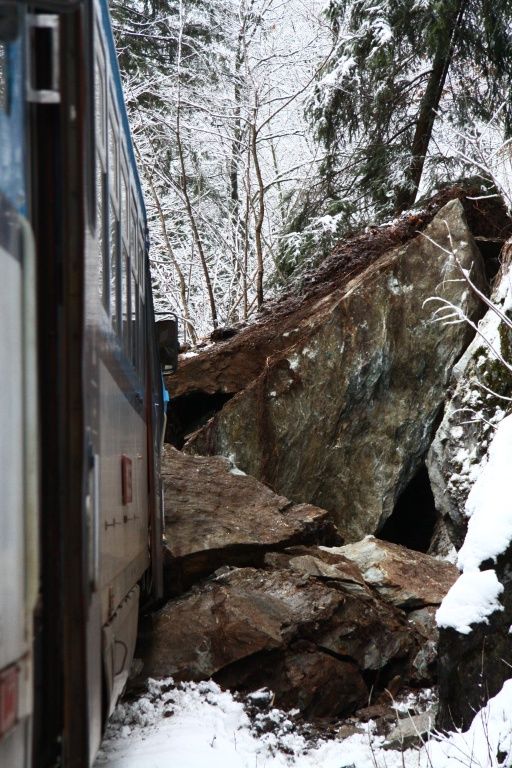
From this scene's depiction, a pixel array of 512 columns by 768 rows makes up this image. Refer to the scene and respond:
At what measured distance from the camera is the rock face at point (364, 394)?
11.5m

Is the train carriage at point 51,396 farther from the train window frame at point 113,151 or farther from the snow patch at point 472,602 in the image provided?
the snow patch at point 472,602

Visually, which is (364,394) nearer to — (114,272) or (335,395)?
(335,395)

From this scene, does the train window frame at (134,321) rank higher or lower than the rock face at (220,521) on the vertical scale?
higher

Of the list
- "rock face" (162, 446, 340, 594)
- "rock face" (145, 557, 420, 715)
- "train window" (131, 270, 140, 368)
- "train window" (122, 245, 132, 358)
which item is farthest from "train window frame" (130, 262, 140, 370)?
"rock face" (162, 446, 340, 594)

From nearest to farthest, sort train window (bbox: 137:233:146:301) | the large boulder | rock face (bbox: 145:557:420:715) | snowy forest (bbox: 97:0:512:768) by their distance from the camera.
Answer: the large boulder < snowy forest (bbox: 97:0:512:768) < train window (bbox: 137:233:146:301) < rock face (bbox: 145:557:420:715)

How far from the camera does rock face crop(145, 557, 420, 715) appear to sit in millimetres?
6129

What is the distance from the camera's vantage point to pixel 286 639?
626 cm

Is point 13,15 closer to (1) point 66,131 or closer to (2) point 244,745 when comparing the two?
(1) point 66,131

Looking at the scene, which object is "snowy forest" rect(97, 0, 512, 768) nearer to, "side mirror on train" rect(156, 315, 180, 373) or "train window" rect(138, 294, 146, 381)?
"side mirror on train" rect(156, 315, 180, 373)

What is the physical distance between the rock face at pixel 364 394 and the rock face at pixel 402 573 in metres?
2.78

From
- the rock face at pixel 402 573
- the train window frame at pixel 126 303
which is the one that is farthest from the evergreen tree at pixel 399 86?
the train window frame at pixel 126 303

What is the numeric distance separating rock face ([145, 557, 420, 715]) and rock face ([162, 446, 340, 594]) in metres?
0.39

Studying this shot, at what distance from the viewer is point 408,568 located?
8086mm

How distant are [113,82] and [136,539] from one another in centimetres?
252
